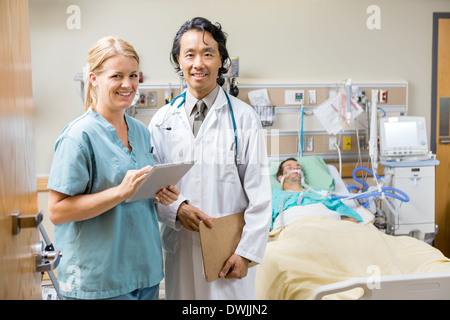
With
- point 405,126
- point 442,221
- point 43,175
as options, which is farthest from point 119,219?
point 442,221

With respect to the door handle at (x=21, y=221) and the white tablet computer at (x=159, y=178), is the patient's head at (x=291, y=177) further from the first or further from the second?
the door handle at (x=21, y=221)

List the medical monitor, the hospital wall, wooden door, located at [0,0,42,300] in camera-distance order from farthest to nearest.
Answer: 1. the medical monitor
2. the hospital wall
3. wooden door, located at [0,0,42,300]

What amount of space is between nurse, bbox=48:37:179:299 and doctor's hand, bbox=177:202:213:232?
Result: 104 mm

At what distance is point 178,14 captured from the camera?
8.91 feet

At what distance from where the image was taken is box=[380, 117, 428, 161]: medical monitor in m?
2.78

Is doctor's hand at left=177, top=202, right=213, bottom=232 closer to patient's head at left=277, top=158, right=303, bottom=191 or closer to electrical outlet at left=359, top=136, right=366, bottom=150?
patient's head at left=277, top=158, right=303, bottom=191

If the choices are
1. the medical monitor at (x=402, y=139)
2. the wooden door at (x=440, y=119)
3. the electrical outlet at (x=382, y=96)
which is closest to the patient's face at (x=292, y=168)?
the medical monitor at (x=402, y=139)

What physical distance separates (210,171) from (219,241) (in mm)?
205

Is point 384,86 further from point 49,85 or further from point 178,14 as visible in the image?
point 49,85

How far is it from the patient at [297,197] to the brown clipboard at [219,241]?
107 centimetres

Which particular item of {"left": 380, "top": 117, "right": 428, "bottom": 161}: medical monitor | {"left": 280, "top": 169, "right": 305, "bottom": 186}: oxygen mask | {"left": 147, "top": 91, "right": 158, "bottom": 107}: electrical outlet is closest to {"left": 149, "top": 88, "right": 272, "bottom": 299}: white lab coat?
{"left": 280, "top": 169, "right": 305, "bottom": 186}: oxygen mask

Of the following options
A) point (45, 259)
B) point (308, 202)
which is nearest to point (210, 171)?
point (45, 259)

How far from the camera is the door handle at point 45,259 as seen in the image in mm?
815

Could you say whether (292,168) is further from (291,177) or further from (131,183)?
(131,183)
